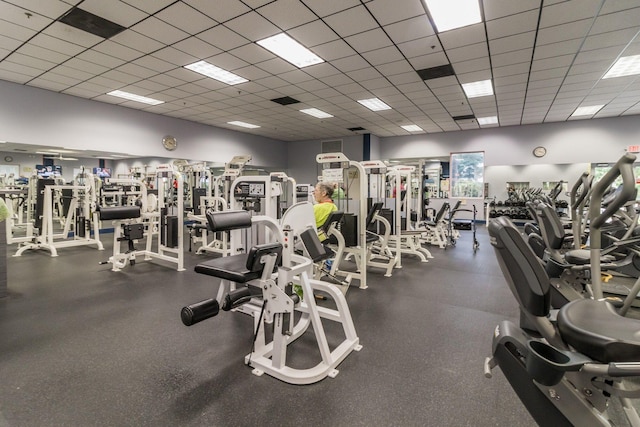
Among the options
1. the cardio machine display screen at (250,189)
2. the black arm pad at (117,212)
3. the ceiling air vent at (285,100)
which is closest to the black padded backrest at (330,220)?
the cardio machine display screen at (250,189)

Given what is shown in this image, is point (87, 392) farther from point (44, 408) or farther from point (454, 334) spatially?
point (454, 334)

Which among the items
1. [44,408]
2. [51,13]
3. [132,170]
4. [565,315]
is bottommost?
[44,408]

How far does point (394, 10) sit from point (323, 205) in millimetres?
2358

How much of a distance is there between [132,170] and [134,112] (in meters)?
1.57

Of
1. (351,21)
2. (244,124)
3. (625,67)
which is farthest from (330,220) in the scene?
(244,124)

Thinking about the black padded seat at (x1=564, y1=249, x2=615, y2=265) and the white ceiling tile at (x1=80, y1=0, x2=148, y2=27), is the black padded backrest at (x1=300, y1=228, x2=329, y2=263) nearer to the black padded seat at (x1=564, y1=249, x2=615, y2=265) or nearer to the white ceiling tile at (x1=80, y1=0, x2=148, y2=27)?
the black padded seat at (x1=564, y1=249, x2=615, y2=265)

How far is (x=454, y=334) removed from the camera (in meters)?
2.66

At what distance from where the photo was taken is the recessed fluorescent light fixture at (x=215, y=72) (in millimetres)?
5142

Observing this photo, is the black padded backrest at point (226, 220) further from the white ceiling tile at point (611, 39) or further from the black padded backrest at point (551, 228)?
the white ceiling tile at point (611, 39)

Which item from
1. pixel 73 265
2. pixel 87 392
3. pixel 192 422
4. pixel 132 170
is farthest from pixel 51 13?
pixel 132 170

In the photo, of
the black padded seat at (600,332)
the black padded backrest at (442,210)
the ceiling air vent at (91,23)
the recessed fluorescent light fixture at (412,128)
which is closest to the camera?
the black padded seat at (600,332)

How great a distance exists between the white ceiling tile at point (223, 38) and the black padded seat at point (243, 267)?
3263 mm

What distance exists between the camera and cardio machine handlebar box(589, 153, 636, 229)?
1289mm

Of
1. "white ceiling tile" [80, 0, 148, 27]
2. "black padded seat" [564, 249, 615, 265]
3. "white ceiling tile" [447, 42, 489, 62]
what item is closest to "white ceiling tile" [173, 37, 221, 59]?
"white ceiling tile" [80, 0, 148, 27]
